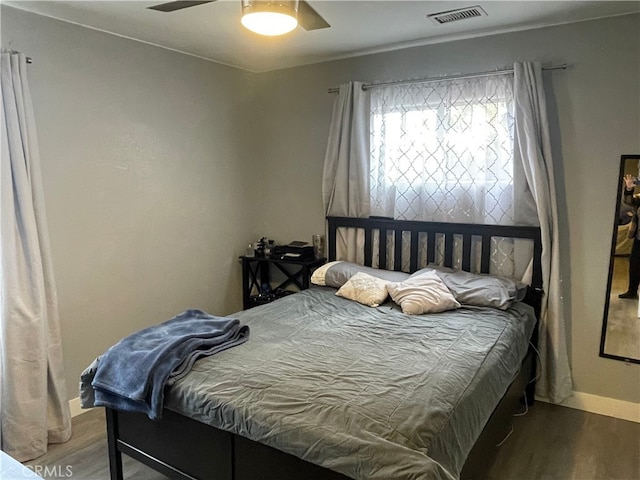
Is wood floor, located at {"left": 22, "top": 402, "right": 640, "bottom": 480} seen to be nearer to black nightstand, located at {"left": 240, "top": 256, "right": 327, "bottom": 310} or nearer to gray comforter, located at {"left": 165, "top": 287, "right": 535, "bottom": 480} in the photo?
gray comforter, located at {"left": 165, "top": 287, "right": 535, "bottom": 480}

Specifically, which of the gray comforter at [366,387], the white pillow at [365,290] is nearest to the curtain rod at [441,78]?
the white pillow at [365,290]

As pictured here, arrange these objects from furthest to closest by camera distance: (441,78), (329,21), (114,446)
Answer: (441,78) < (329,21) < (114,446)

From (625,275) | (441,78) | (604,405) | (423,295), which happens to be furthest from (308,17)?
(604,405)

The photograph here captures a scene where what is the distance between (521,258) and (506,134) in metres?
0.82

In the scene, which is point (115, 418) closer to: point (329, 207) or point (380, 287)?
point (380, 287)

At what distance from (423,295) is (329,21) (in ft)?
5.72

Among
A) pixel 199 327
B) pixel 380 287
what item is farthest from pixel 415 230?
pixel 199 327

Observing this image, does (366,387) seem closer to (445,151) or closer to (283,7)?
(283,7)

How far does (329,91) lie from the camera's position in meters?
3.82

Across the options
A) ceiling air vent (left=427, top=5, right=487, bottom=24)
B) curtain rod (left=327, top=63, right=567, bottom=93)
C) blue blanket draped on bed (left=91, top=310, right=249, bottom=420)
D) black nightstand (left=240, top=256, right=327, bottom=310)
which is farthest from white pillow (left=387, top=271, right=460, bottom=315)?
ceiling air vent (left=427, top=5, right=487, bottom=24)

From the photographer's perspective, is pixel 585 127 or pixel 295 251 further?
pixel 295 251

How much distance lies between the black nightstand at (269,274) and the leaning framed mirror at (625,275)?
2.03 meters

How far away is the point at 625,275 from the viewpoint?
9.59ft

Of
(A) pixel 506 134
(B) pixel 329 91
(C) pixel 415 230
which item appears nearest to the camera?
(A) pixel 506 134
